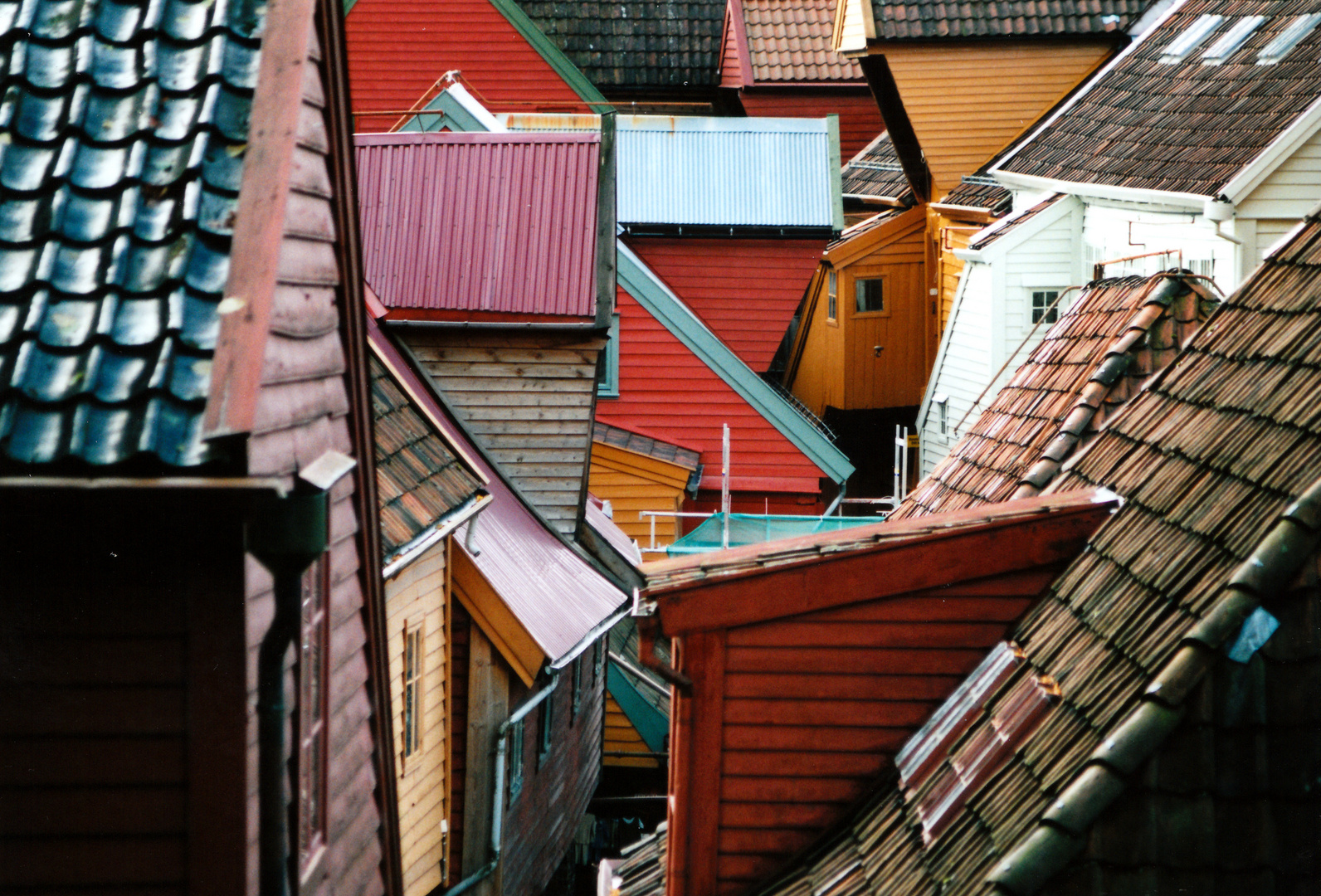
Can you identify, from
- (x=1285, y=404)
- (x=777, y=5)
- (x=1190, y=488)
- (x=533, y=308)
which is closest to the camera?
(x=1285, y=404)

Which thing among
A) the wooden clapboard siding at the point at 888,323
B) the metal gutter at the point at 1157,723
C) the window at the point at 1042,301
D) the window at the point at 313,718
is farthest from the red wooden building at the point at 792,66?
the metal gutter at the point at 1157,723

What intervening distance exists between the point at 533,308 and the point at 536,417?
95cm

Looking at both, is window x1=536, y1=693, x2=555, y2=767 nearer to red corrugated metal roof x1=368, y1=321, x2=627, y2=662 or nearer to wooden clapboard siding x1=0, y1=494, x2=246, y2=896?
red corrugated metal roof x1=368, y1=321, x2=627, y2=662

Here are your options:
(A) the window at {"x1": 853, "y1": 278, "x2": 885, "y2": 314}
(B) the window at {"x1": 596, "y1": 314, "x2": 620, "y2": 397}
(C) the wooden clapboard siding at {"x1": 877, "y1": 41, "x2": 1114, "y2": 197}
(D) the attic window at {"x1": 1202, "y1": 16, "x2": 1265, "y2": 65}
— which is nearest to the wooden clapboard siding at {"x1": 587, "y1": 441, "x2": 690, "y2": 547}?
(B) the window at {"x1": 596, "y1": 314, "x2": 620, "y2": 397}

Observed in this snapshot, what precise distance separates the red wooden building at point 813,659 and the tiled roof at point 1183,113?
32.7 feet

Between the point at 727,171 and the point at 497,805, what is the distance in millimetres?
13865

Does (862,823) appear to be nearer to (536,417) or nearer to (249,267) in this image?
(249,267)

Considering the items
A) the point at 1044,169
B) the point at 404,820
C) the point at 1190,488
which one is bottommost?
the point at 404,820

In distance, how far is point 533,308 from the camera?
44.0 ft

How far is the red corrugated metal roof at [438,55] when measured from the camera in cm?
2623

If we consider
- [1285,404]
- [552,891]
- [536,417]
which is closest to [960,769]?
[1285,404]

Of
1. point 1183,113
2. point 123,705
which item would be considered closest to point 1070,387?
point 123,705

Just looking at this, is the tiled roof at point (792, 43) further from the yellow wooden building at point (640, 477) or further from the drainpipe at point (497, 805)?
the drainpipe at point (497, 805)

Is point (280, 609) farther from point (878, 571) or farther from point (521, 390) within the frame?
point (521, 390)
